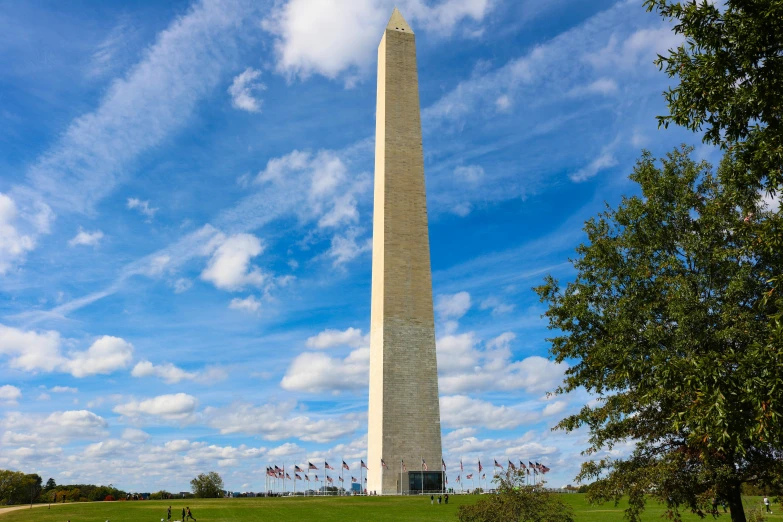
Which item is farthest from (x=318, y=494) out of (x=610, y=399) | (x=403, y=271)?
(x=610, y=399)

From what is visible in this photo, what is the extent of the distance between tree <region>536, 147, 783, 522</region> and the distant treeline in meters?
71.6

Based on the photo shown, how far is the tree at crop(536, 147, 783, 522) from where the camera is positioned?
1906 cm

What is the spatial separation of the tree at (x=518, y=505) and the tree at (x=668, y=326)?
147 inches

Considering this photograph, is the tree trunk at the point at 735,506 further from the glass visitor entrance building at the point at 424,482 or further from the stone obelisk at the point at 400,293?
the stone obelisk at the point at 400,293

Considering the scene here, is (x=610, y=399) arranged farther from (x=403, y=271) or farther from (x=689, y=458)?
(x=403, y=271)

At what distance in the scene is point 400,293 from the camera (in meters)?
63.2

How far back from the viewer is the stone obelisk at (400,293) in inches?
2377

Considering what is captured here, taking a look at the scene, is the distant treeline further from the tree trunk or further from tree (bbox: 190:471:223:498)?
the tree trunk

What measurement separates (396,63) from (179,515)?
1867 inches

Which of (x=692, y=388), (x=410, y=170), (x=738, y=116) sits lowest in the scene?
(x=692, y=388)

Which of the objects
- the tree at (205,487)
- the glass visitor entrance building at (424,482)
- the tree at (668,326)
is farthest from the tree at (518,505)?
the tree at (205,487)

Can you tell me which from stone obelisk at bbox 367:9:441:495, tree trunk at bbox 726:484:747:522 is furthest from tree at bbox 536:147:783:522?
stone obelisk at bbox 367:9:441:495

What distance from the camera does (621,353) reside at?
21266 mm

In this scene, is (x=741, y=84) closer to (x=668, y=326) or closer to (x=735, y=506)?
(x=668, y=326)
